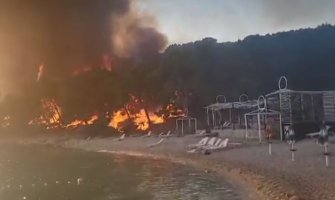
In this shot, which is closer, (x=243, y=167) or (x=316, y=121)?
(x=243, y=167)

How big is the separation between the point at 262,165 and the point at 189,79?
48.2 metres

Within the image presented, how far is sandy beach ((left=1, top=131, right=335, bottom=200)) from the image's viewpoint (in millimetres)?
22484

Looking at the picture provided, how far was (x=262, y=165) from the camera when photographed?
102 ft

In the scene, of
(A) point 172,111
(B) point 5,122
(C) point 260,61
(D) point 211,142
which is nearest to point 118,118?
(A) point 172,111

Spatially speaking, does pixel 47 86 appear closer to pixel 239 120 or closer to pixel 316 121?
pixel 239 120

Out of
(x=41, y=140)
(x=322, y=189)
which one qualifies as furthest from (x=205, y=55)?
(x=322, y=189)

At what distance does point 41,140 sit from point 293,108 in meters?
51.6

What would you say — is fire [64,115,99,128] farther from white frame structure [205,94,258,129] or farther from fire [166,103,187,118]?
white frame structure [205,94,258,129]

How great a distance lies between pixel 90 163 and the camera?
45.2 meters

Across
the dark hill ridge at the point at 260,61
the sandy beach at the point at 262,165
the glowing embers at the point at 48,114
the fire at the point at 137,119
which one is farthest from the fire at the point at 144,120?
the glowing embers at the point at 48,114

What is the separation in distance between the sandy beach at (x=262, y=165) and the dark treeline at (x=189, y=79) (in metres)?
19.6

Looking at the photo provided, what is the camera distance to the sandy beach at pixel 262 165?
885 inches

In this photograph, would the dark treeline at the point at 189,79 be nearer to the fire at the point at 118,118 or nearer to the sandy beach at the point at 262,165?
the fire at the point at 118,118

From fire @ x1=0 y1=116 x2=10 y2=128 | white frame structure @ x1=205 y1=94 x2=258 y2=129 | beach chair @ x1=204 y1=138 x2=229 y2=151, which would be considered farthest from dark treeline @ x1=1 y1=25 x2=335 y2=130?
beach chair @ x1=204 y1=138 x2=229 y2=151
